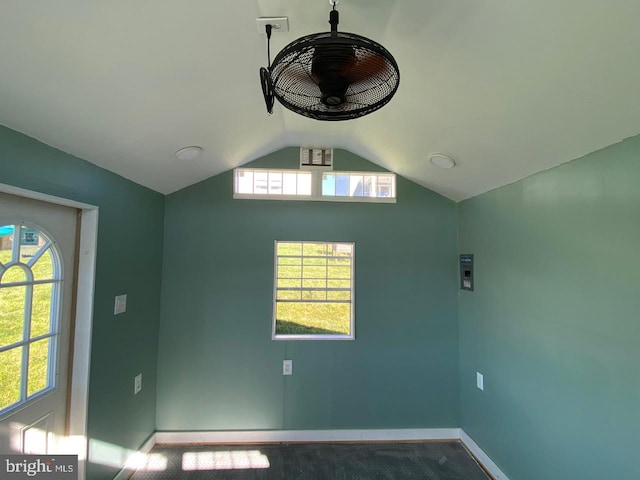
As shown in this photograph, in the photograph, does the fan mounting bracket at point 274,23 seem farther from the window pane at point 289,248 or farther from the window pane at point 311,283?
the window pane at point 311,283

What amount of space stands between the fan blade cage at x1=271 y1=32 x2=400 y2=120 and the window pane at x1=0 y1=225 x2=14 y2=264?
4.74 ft

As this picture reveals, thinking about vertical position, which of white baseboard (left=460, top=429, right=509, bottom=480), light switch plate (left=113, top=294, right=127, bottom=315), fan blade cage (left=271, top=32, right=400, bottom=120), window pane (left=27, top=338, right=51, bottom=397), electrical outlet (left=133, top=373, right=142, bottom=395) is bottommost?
white baseboard (left=460, top=429, right=509, bottom=480)

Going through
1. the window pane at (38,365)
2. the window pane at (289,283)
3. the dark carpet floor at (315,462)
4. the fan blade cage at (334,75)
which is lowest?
the dark carpet floor at (315,462)

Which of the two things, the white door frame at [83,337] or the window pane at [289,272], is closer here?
the white door frame at [83,337]

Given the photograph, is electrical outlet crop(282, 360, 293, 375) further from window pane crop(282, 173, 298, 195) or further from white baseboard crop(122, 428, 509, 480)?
window pane crop(282, 173, 298, 195)

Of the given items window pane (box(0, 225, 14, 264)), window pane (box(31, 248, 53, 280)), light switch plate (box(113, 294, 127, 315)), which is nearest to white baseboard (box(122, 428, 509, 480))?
light switch plate (box(113, 294, 127, 315))

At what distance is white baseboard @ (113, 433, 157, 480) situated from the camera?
2.11m

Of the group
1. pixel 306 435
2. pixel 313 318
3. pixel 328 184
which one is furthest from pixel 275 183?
pixel 306 435

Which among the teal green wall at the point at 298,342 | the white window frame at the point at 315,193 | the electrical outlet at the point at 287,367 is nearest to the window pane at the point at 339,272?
the teal green wall at the point at 298,342

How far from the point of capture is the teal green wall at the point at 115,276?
1.47 metres

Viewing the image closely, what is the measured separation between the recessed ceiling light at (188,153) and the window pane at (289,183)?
2.70 feet

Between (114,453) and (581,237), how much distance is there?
312cm

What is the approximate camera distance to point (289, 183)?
2797 millimetres

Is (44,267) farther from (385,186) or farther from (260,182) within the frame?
(385,186)
